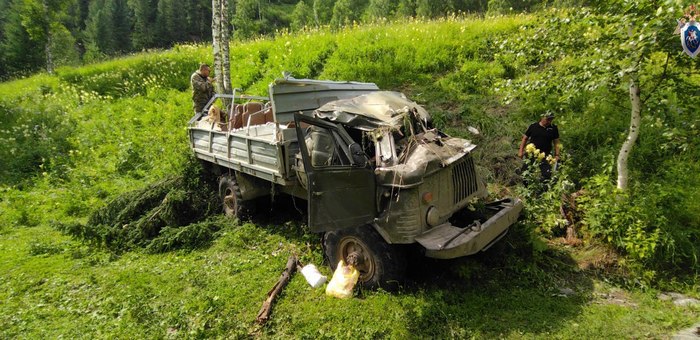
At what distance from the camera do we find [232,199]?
6988mm

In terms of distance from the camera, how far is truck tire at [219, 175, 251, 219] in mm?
6715

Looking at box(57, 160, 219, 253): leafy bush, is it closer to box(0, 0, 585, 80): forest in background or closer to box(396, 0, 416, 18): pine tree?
box(0, 0, 585, 80): forest in background

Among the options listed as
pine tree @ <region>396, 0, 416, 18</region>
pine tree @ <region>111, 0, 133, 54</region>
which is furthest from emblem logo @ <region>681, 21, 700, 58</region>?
pine tree @ <region>111, 0, 133, 54</region>

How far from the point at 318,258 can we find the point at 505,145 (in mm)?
4176

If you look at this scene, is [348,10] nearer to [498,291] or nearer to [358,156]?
[358,156]

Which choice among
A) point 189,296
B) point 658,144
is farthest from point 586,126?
point 189,296

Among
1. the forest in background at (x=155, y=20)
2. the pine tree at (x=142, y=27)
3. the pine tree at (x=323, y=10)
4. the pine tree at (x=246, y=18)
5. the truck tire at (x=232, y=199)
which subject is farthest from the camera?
the pine tree at (x=142, y=27)

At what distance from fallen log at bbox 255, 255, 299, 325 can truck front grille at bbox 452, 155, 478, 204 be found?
2288 mm

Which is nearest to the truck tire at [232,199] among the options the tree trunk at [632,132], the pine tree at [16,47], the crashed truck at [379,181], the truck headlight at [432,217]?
the crashed truck at [379,181]

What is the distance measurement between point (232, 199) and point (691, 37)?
6.51 metres

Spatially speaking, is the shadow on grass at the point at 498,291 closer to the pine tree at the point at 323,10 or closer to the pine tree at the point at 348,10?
the pine tree at the point at 348,10

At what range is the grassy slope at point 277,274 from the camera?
4043mm

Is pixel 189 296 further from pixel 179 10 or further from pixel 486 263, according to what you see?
pixel 179 10

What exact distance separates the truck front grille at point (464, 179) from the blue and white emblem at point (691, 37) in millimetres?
2335
